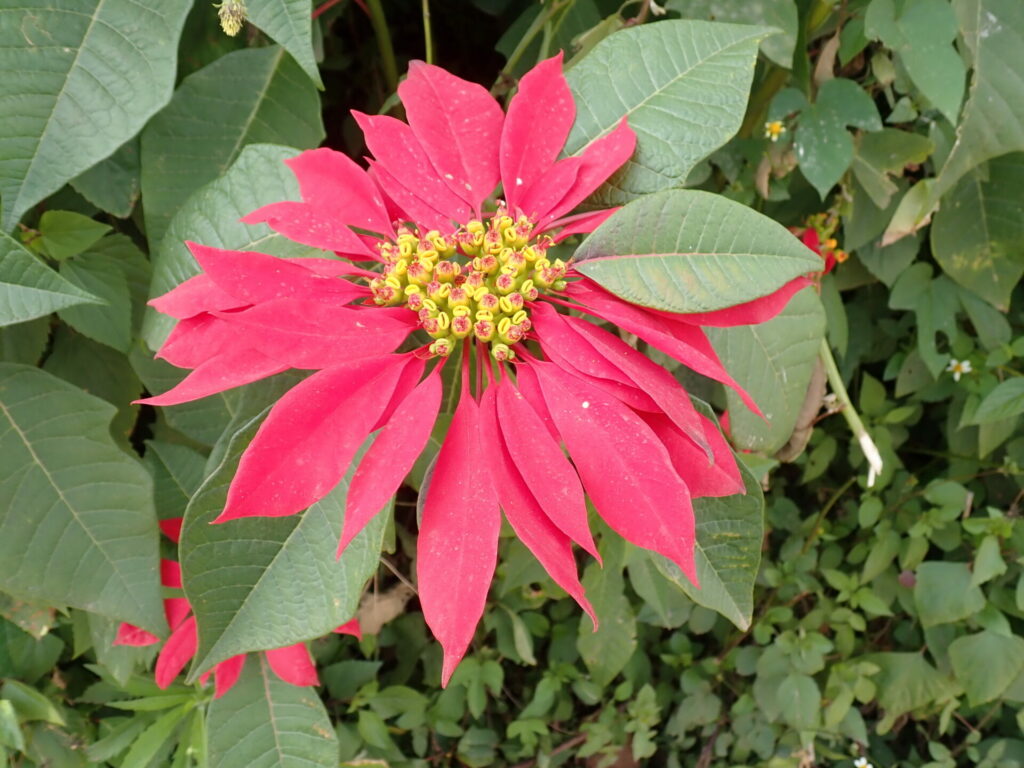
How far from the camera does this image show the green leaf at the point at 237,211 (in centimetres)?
53

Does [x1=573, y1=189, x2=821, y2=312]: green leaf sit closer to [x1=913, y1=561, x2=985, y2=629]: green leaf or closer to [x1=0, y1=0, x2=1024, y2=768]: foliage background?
[x1=0, y1=0, x2=1024, y2=768]: foliage background

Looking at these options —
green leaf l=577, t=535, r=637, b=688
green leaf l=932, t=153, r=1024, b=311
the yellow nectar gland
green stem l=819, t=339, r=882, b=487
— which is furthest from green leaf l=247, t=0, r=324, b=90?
green leaf l=932, t=153, r=1024, b=311

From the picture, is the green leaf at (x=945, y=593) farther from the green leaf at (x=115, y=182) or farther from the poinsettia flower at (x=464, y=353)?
the green leaf at (x=115, y=182)

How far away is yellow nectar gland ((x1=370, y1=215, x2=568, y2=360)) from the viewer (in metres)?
0.43

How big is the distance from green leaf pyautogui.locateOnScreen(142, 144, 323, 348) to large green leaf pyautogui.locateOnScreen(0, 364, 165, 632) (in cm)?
11

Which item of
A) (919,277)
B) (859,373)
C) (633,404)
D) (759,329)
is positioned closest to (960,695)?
(859,373)

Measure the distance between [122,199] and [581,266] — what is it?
0.46 m

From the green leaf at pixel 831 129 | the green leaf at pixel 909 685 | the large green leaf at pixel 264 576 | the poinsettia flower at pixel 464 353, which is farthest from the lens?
the green leaf at pixel 909 685

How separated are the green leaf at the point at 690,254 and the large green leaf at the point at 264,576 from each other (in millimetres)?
221

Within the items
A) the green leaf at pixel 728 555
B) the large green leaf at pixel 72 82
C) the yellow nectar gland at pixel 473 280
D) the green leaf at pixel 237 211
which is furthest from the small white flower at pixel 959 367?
the large green leaf at pixel 72 82

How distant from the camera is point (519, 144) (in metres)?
0.47

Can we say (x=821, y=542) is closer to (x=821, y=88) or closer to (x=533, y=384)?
(x=821, y=88)

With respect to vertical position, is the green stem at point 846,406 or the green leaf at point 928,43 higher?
the green leaf at point 928,43

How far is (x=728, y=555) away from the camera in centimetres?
55
